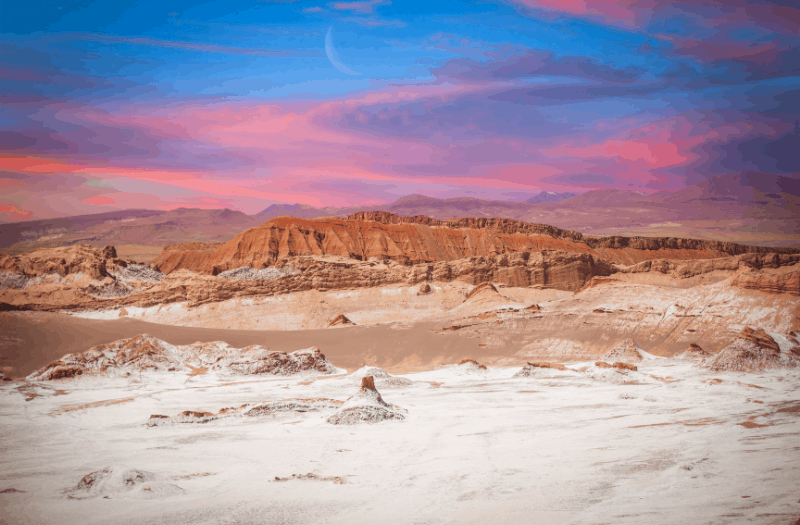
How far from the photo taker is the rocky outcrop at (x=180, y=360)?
90.2 ft

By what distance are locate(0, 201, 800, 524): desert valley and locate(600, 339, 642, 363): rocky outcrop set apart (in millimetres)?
111

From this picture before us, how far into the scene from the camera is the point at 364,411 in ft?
56.0

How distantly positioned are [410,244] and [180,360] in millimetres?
66402

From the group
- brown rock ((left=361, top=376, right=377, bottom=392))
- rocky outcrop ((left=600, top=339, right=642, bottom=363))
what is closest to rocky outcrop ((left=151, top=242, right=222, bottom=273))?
rocky outcrop ((left=600, top=339, right=642, bottom=363))

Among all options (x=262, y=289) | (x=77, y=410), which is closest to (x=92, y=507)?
(x=77, y=410)

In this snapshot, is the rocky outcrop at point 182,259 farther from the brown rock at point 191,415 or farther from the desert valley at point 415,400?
the brown rock at point 191,415

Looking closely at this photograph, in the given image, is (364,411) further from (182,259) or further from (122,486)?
(182,259)

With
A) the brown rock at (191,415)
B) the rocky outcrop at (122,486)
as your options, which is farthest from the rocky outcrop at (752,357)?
the rocky outcrop at (122,486)

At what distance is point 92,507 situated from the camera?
31.0 feet

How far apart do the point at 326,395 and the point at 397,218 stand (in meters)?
96.8

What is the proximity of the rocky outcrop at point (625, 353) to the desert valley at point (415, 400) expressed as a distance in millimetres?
111

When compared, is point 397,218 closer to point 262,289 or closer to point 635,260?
point 635,260

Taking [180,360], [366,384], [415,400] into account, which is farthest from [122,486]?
[180,360]

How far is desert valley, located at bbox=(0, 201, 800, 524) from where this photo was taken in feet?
31.1
